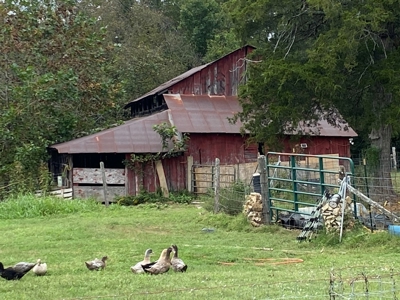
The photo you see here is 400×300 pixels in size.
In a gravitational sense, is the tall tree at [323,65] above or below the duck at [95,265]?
above

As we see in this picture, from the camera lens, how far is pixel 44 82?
89.4ft

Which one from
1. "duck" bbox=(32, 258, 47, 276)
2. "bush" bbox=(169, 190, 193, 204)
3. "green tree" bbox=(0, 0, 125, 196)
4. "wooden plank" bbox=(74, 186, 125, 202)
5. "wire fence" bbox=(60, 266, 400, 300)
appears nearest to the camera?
"wire fence" bbox=(60, 266, 400, 300)

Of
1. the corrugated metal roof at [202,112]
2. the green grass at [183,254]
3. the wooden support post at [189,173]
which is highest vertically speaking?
the corrugated metal roof at [202,112]

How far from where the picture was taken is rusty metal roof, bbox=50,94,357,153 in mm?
26875

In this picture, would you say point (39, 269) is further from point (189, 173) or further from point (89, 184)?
point (189, 173)

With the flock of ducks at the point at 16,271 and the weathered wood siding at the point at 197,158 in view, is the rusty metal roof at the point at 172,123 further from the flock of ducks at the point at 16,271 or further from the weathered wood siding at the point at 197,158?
the flock of ducks at the point at 16,271

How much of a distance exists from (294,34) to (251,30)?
1542 millimetres

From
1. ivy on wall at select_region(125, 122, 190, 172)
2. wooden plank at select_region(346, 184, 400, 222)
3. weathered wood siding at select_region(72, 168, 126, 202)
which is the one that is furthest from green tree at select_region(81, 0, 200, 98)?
wooden plank at select_region(346, 184, 400, 222)

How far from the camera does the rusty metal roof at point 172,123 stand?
88.2ft

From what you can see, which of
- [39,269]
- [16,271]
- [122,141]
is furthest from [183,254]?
[122,141]

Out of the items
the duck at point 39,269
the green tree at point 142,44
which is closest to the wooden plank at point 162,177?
the green tree at point 142,44

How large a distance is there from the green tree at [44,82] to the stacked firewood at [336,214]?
1531 centimetres

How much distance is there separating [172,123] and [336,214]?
16.0m

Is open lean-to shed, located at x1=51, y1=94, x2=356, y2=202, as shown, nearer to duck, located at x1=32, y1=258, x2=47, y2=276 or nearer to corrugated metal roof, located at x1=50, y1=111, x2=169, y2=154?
corrugated metal roof, located at x1=50, y1=111, x2=169, y2=154
